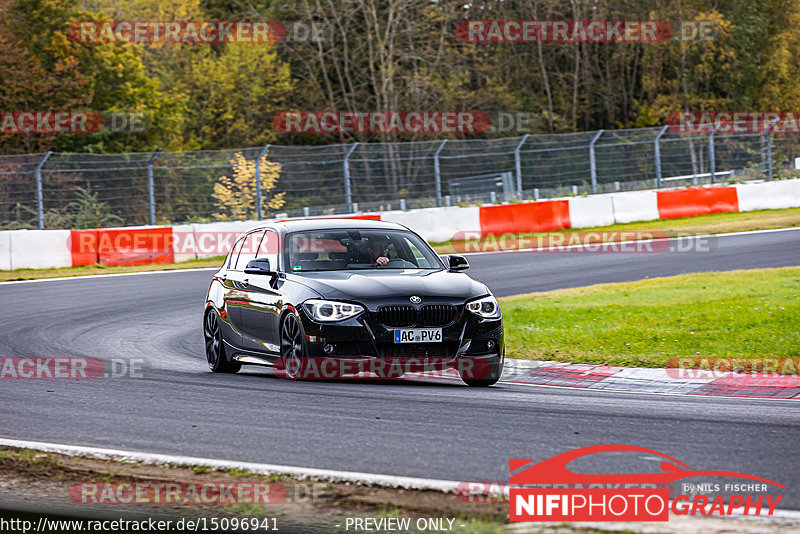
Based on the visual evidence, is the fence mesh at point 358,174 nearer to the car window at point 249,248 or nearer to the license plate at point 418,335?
the car window at point 249,248

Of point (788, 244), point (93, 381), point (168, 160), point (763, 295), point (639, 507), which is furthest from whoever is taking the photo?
point (168, 160)

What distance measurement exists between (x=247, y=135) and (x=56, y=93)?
15.3 meters

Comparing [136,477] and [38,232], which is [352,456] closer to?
[136,477]

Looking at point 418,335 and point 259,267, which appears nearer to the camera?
point 418,335

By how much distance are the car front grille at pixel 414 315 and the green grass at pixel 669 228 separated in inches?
611

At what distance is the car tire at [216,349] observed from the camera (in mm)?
10719

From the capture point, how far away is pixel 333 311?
8859 mm

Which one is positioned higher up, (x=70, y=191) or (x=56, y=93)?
(x=56, y=93)

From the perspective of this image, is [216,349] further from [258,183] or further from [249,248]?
[258,183]

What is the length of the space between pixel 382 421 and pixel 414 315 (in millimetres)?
1673

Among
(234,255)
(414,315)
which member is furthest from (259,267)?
(414,315)

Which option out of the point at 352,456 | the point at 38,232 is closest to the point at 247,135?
the point at 38,232

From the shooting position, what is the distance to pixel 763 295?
1361cm

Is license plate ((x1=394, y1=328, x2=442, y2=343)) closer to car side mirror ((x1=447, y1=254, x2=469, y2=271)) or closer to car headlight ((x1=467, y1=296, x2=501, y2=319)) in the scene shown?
car headlight ((x1=467, y1=296, x2=501, y2=319))
